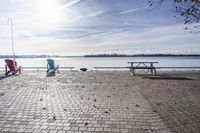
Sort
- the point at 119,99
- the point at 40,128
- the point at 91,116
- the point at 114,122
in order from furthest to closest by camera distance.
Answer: the point at 119,99, the point at 91,116, the point at 114,122, the point at 40,128

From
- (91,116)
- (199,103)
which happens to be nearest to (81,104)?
(91,116)

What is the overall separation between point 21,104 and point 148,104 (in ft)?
12.2

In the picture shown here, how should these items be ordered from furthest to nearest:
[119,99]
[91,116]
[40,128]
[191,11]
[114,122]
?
[119,99] → [91,116] → [114,122] → [40,128] → [191,11]

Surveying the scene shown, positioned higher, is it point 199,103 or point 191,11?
point 191,11

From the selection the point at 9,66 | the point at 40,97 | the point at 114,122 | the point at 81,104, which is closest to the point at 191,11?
the point at 114,122

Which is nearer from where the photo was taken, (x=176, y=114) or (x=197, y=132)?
(x=197, y=132)

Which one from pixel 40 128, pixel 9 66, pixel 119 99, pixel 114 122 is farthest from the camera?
pixel 9 66

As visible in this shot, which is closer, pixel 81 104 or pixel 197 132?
pixel 197 132

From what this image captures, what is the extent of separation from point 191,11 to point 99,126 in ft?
9.37

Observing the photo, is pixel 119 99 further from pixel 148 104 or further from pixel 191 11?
pixel 191 11

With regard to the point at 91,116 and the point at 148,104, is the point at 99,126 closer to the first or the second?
the point at 91,116

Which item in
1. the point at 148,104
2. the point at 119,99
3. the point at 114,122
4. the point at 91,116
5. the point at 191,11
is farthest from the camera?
the point at 119,99

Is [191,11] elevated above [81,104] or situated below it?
above

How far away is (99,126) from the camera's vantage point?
5121 mm
